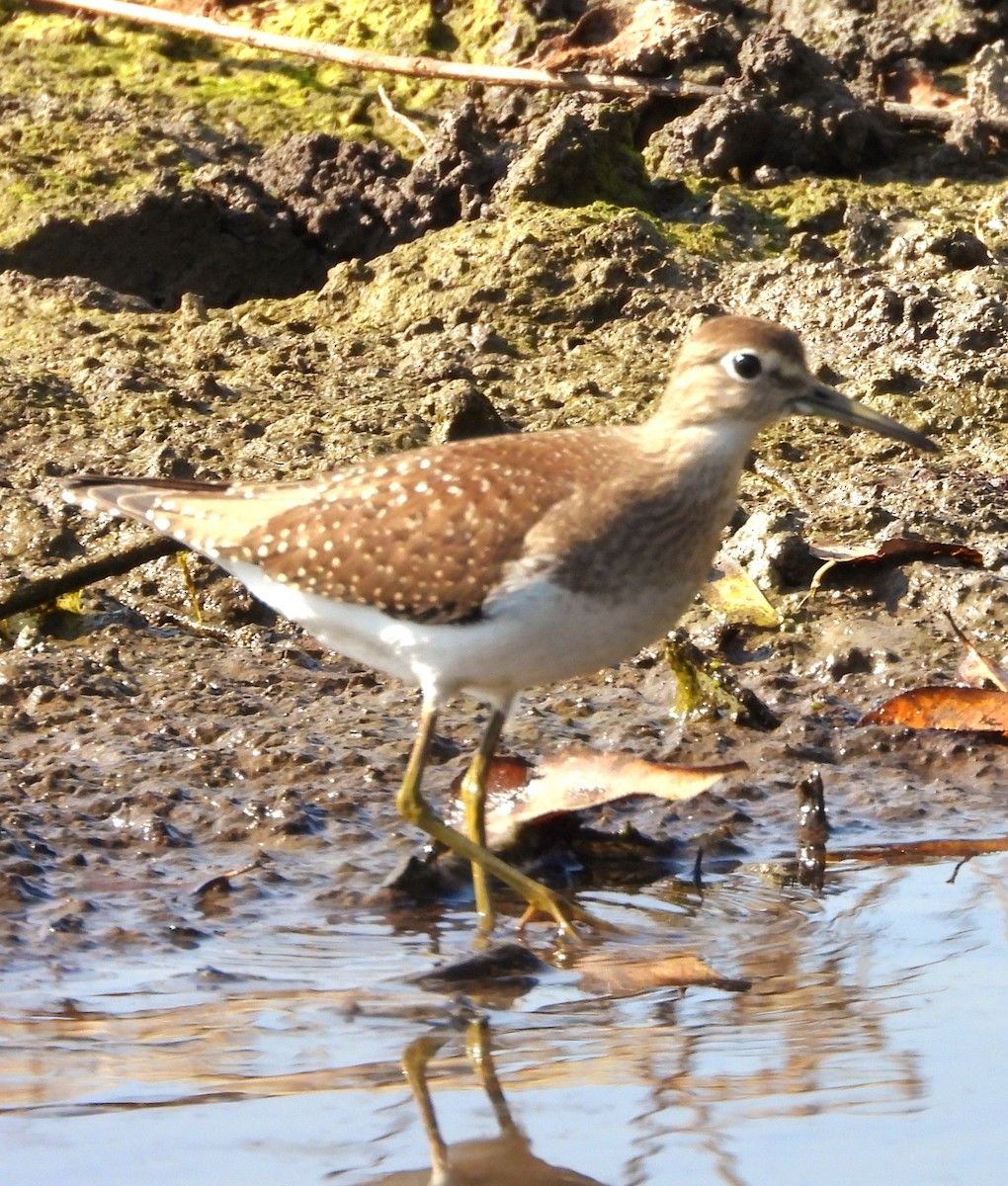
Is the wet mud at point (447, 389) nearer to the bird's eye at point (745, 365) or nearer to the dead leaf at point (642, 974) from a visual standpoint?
the dead leaf at point (642, 974)

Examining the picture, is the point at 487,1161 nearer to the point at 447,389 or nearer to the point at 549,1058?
the point at 549,1058

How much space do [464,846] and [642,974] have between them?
0.76 m

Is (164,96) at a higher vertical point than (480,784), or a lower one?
higher

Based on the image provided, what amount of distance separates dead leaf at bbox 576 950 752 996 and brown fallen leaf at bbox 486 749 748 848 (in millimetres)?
649

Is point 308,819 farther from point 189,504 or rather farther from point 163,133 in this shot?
point 163,133

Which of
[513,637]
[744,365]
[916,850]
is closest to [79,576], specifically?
[513,637]

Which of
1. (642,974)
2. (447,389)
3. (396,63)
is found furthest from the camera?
(396,63)

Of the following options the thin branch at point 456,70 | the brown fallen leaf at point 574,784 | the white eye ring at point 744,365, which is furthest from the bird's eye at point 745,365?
the thin branch at point 456,70

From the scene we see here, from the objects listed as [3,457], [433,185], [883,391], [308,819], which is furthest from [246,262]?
[308,819]

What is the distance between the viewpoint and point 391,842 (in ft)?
18.4

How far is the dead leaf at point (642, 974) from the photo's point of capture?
4.61m

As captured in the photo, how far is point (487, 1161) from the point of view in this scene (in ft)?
12.5

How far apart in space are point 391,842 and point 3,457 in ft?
8.49

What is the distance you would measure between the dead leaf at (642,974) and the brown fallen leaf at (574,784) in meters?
0.65
